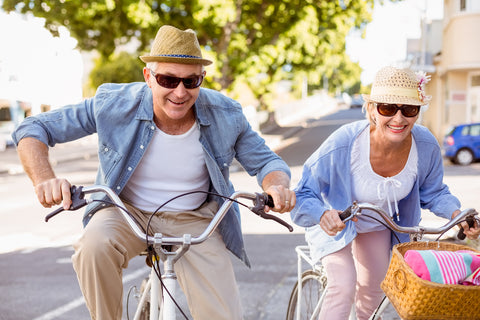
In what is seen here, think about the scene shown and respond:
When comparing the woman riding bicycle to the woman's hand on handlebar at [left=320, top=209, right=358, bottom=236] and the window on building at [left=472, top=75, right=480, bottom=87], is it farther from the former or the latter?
the window on building at [left=472, top=75, right=480, bottom=87]

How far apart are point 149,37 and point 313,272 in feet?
69.3

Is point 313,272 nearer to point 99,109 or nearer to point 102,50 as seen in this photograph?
point 99,109

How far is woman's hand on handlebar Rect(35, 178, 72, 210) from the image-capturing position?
272 centimetres

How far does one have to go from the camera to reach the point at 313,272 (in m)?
4.10

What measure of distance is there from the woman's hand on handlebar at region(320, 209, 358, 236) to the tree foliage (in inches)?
770

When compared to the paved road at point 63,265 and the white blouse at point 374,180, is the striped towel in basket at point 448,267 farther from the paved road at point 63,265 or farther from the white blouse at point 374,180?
the paved road at point 63,265

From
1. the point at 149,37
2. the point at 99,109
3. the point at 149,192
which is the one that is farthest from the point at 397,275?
the point at 149,37

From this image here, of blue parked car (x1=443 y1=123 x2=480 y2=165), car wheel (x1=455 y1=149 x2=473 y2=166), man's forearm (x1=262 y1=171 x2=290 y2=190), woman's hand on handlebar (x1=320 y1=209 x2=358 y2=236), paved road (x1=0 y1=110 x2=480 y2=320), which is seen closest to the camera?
woman's hand on handlebar (x1=320 y1=209 x2=358 y2=236)

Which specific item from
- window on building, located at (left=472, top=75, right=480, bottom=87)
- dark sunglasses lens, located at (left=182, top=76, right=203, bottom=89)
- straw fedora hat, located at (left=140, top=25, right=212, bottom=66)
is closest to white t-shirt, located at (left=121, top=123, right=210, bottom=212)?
dark sunglasses lens, located at (left=182, top=76, right=203, bottom=89)

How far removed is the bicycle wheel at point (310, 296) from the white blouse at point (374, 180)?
591mm

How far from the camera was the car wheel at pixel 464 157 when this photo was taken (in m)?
20.4

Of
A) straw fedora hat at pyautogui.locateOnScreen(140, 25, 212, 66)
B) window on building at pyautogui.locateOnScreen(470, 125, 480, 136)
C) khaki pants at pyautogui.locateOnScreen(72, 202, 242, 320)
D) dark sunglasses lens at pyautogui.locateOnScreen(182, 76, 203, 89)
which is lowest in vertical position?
window on building at pyautogui.locateOnScreen(470, 125, 480, 136)

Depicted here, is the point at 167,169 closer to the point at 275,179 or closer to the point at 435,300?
the point at 275,179

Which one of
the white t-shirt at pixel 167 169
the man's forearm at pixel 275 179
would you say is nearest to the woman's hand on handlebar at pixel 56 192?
the white t-shirt at pixel 167 169
